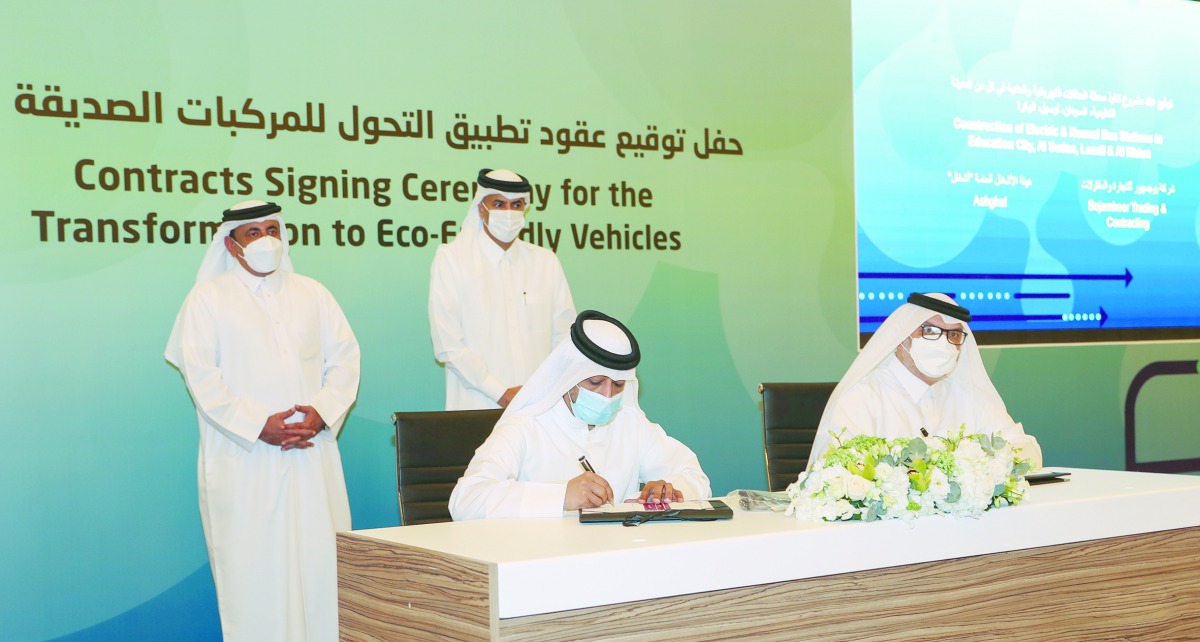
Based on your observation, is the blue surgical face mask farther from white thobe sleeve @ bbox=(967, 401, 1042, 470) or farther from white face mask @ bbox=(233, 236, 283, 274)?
white face mask @ bbox=(233, 236, 283, 274)

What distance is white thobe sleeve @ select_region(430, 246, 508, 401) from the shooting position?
520 cm

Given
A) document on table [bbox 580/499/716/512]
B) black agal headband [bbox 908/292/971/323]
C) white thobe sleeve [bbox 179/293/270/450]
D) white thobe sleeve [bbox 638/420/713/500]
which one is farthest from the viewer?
white thobe sleeve [bbox 179/293/270/450]

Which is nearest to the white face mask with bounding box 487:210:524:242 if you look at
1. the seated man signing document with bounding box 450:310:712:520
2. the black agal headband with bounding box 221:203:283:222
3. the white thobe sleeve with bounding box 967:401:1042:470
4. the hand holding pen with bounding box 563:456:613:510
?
the black agal headband with bounding box 221:203:283:222

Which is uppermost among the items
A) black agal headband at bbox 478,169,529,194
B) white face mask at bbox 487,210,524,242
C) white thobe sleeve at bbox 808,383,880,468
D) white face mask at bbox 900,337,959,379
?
black agal headband at bbox 478,169,529,194

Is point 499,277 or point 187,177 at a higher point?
point 187,177

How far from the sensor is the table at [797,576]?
231 centimetres

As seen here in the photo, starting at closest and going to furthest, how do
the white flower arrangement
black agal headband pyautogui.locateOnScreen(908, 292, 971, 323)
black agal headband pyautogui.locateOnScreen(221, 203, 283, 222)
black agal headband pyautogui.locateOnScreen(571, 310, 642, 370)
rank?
the white flower arrangement → black agal headband pyautogui.locateOnScreen(571, 310, 642, 370) → black agal headband pyautogui.locateOnScreen(908, 292, 971, 323) → black agal headband pyautogui.locateOnScreen(221, 203, 283, 222)

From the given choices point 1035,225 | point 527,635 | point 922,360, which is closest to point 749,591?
point 527,635

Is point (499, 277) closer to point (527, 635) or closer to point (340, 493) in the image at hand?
point (340, 493)

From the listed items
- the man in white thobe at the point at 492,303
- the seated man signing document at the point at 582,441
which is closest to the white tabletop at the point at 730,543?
the seated man signing document at the point at 582,441

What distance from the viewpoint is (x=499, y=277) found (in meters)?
5.46

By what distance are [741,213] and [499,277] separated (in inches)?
71.6

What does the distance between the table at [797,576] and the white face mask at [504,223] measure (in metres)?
2.62

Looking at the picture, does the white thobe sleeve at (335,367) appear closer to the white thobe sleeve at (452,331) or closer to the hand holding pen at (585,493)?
the white thobe sleeve at (452,331)
